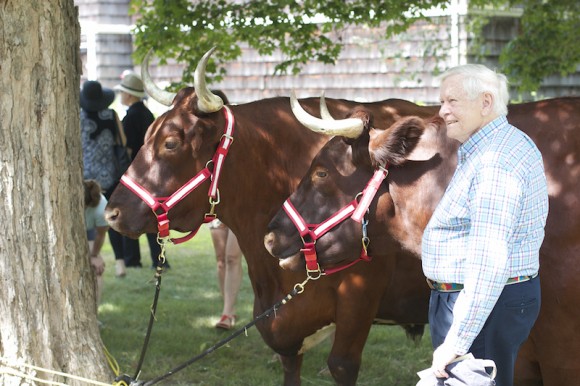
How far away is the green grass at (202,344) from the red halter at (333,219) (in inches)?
93.2

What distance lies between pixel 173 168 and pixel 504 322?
2.22 meters

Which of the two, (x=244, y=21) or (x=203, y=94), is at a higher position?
(x=244, y=21)

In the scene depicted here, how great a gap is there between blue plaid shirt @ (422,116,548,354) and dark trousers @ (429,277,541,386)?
9cm

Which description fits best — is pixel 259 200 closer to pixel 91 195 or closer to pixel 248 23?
pixel 91 195

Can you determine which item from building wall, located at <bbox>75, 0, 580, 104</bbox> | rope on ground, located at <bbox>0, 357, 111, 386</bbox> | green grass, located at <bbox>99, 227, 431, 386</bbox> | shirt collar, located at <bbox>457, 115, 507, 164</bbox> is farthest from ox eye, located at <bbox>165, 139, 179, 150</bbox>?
building wall, located at <bbox>75, 0, 580, 104</bbox>

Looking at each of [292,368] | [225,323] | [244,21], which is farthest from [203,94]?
[244,21]

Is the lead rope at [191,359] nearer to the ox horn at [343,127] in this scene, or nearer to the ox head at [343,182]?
the ox head at [343,182]

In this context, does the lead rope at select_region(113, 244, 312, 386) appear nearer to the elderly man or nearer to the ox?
the ox

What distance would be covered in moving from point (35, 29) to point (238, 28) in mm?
4166

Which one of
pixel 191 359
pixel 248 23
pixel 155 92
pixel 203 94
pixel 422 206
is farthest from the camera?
pixel 248 23

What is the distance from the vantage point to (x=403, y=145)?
3912 mm

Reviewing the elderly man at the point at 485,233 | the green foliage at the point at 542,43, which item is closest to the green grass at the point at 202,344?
the elderly man at the point at 485,233

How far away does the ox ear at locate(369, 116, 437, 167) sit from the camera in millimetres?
3895

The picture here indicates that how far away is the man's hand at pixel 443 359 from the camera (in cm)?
310
